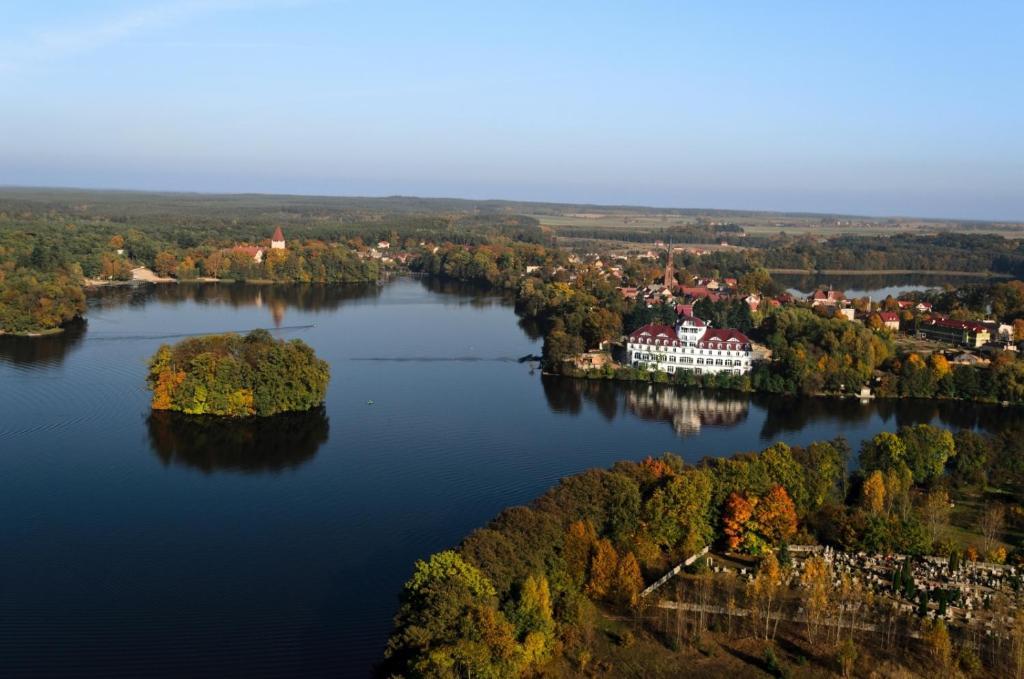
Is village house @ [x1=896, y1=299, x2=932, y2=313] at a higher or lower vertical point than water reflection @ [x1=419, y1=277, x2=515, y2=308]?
higher

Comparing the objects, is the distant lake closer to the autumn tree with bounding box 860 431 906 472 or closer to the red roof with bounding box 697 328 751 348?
the red roof with bounding box 697 328 751 348

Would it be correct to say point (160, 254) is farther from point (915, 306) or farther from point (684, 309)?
point (915, 306)

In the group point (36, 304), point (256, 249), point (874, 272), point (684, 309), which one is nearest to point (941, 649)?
point (684, 309)

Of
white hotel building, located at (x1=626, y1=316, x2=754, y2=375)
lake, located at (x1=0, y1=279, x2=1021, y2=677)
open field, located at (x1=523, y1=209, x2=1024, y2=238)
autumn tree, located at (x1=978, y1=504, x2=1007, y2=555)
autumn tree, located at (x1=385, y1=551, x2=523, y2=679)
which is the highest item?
open field, located at (x1=523, y1=209, x2=1024, y2=238)

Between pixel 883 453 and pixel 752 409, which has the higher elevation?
pixel 883 453

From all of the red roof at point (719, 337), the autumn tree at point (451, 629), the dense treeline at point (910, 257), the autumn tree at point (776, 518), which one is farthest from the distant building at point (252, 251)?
the autumn tree at point (451, 629)

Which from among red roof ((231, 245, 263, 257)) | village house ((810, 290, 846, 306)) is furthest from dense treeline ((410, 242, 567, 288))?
village house ((810, 290, 846, 306))

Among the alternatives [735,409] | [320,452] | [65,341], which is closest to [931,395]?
[735,409]

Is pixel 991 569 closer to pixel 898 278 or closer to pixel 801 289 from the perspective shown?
pixel 801 289
